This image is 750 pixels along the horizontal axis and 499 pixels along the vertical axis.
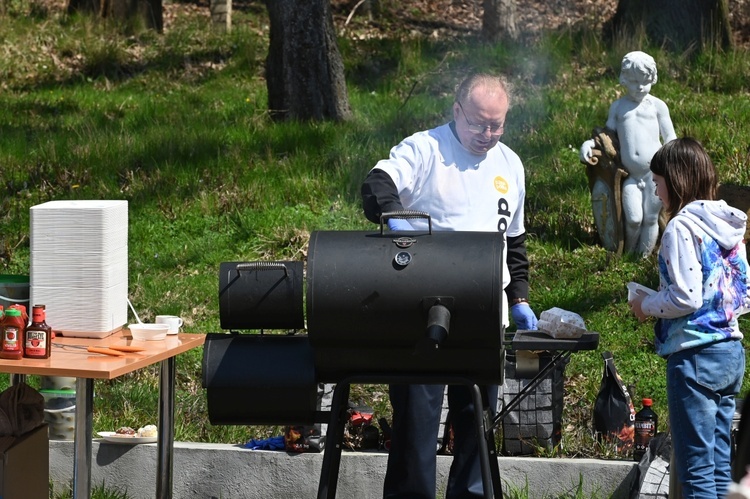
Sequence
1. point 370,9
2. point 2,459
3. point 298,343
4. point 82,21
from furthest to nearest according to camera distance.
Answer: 1. point 370,9
2. point 82,21
3. point 2,459
4. point 298,343

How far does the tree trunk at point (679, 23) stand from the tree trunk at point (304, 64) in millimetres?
3826

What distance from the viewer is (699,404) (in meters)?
4.36

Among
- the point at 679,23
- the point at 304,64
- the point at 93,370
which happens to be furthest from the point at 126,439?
the point at 679,23

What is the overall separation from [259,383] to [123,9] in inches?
462

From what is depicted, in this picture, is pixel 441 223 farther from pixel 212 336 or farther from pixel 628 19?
pixel 628 19

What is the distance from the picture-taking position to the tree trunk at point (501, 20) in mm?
14375

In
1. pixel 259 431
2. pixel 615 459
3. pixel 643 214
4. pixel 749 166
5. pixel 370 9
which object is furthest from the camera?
pixel 370 9

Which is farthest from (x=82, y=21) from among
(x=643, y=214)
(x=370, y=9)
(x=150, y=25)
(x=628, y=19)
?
(x=643, y=214)

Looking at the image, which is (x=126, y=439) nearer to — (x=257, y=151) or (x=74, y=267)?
(x=74, y=267)

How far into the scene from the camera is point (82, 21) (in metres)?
14.3

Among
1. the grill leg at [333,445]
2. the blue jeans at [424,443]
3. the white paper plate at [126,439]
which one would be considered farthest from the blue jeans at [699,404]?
the white paper plate at [126,439]

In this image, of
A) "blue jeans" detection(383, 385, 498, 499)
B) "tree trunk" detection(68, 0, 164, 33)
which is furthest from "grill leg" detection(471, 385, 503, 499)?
"tree trunk" detection(68, 0, 164, 33)

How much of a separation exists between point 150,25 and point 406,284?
12.1 m

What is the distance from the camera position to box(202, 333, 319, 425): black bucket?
3.85 m
